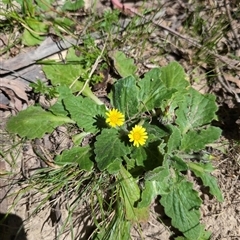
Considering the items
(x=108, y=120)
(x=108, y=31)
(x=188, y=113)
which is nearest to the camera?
(x=108, y=120)

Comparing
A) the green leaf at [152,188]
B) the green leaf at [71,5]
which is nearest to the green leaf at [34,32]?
the green leaf at [71,5]

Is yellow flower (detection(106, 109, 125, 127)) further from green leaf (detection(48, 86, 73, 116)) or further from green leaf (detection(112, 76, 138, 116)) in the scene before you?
green leaf (detection(48, 86, 73, 116))

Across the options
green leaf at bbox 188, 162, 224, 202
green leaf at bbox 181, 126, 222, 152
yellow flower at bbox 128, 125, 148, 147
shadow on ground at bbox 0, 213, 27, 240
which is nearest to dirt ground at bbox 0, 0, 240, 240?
shadow on ground at bbox 0, 213, 27, 240

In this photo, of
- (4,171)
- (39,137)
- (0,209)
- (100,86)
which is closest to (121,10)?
(100,86)

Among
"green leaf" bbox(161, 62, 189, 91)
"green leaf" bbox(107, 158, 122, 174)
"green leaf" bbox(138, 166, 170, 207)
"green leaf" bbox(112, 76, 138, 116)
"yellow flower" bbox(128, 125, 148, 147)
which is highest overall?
"green leaf" bbox(161, 62, 189, 91)

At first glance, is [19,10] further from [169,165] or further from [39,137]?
[169,165]

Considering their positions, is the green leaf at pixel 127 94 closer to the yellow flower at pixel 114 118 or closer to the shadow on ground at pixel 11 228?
the yellow flower at pixel 114 118

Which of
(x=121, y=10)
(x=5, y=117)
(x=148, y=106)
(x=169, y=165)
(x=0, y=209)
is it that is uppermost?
(x=121, y=10)
